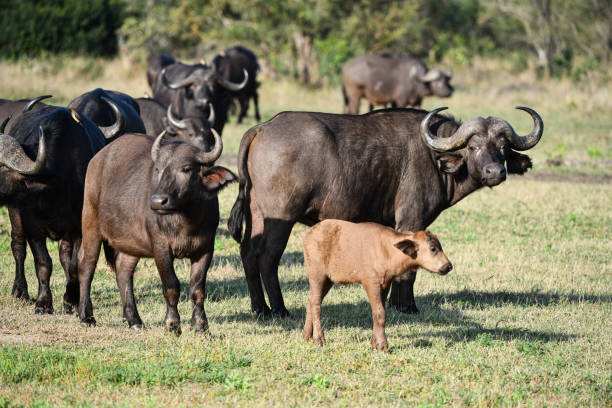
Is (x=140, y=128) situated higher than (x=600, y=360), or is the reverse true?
(x=140, y=128)

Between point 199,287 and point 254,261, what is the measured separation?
1289 mm

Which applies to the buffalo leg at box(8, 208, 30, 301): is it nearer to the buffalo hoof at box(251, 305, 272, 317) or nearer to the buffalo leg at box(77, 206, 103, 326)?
the buffalo leg at box(77, 206, 103, 326)

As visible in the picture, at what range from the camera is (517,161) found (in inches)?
369

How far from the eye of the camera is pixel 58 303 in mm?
9117

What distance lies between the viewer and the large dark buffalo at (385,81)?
2678 cm

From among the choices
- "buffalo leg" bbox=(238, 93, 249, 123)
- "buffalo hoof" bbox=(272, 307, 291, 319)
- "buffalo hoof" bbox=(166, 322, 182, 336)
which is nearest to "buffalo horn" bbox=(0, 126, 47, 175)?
"buffalo hoof" bbox=(166, 322, 182, 336)

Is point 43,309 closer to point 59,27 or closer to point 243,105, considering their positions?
point 243,105

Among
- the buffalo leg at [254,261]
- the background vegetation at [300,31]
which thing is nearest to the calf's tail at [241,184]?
the buffalo leg at [254,261]

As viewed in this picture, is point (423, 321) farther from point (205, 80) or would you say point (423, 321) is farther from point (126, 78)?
point (126, 78)

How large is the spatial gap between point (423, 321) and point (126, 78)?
2553 centimetres

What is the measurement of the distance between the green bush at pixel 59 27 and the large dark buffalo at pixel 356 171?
82.0 ft

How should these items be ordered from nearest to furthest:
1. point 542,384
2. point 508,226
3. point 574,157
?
point 542,384
point 508,226
point 574,157

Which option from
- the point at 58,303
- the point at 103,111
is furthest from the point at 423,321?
the point at 103,111

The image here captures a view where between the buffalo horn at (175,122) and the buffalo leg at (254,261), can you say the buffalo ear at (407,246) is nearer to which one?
the buffalo leg at (254,261)
